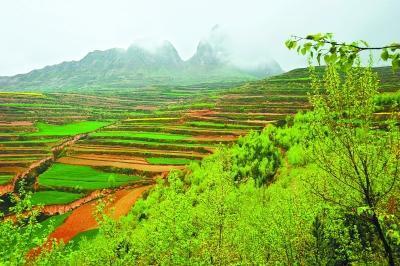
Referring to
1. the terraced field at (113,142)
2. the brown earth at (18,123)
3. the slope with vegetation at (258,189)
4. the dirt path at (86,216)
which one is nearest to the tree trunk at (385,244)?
the slope with vegetation at (258,189)

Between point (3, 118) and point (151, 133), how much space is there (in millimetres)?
63481

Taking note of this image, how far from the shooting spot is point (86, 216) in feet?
182

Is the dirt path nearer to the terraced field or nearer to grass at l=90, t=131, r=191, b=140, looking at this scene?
the terraced field

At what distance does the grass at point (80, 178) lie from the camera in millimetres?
66938

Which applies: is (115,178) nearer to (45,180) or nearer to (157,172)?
(157,172)

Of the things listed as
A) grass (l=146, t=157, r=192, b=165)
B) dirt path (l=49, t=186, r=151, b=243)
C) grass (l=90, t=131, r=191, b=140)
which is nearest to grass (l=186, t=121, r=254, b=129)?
grass (l=90, t=131, r=191, b=140)

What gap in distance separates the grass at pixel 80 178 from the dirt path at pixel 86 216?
14.3 feet

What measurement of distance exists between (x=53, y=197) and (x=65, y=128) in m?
71.5

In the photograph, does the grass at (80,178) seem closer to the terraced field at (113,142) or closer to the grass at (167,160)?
the terraced field at (113,142)

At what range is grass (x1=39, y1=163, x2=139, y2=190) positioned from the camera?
66.9 m

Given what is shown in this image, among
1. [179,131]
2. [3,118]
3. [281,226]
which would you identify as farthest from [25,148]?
[281,226]

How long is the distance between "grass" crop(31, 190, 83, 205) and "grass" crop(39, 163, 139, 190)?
2.28m

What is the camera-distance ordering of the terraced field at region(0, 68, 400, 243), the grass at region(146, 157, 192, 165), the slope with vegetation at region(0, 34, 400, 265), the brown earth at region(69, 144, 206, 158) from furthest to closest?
1. the brown earth at region(69, 144, 206, 158)
2. the grass at region(146, 157, 192, 165)
3. the terraced field at region(0, 68, 400, 243)
4. the slope with vegetation at region(0, 34, 400, 265)

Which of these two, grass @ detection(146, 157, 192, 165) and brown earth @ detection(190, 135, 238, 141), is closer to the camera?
grass @ detection(146, 157, 192, 165)
